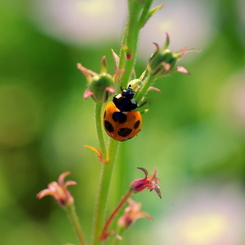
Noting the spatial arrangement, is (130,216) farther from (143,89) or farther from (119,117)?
(143,89)

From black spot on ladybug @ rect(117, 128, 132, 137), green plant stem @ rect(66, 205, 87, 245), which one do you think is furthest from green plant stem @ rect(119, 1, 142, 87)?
green plant stem @ rect(66, 205, 87, 245)

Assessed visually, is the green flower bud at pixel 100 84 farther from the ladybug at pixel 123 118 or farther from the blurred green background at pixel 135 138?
the blurred green background at pixel 135 138

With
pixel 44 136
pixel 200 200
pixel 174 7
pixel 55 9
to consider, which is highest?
pixel 55 9

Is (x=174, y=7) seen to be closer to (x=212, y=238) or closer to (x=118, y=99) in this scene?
(x=212, y=238)

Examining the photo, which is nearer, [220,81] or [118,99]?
[118,99]

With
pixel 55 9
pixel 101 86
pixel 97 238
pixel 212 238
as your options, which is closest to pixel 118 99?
pixel 101 86

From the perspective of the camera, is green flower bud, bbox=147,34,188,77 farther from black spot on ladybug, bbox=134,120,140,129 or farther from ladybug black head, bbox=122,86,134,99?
black spot on ladybug, bbox=134,120,140,129

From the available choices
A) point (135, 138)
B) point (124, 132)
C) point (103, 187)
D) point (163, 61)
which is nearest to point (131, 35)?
point (163, 61)
